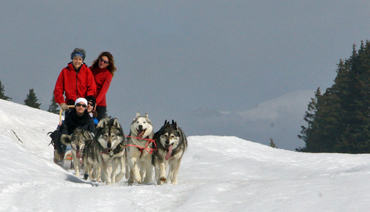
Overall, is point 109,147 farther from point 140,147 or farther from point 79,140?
point 79,140

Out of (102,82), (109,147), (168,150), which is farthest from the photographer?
(102,82)

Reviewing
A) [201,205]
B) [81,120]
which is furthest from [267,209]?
[81,120]

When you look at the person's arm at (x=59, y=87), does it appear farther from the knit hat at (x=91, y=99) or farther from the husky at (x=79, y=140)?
the husky at (x=79, y=140)

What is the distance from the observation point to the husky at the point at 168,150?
302 inches

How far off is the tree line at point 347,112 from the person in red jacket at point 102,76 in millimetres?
31635

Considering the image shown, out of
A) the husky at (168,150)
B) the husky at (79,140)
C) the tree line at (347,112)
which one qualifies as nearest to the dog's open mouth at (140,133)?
the husky at (168,150)

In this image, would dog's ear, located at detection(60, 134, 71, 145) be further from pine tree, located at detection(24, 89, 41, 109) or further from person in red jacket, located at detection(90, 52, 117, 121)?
pine tree, located at detection(24, 89, 41, 109)

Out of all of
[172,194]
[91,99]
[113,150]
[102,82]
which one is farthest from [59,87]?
[172,194]

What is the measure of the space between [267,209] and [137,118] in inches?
156

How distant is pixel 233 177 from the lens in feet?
36.0

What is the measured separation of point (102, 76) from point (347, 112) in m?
35.1

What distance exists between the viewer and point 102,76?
9906mm

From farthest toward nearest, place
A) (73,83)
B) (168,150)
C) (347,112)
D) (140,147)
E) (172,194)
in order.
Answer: (347,112) → (73,83) → (140,147) → (168,150) → (172,194)

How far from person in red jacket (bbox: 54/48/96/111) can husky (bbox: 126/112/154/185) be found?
2.07 m
